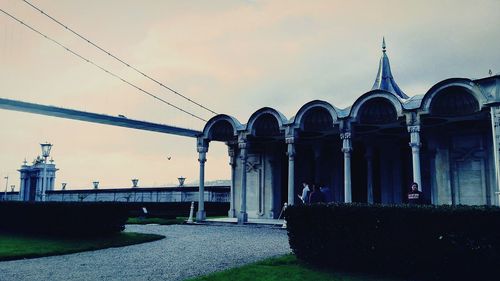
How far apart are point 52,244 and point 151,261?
15.2 feet

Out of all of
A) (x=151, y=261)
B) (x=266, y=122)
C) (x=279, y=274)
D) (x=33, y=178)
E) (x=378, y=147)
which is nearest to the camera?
(x=279, y=274)

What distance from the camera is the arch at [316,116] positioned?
1872cm

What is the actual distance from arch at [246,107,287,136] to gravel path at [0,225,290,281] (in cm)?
803

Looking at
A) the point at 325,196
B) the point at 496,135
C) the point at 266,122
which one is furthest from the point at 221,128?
the point at 496,135

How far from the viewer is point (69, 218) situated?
13766mm

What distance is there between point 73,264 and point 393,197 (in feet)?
54.3

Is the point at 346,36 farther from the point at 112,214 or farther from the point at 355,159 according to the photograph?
the point at 112,214

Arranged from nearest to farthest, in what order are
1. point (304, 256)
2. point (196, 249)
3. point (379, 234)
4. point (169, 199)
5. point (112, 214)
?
point (379, 234) → point (304, 256) → point (196, 249) → point (112, 214) → point (169, 199)

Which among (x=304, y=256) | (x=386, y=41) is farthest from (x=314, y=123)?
(x=386, y=41)

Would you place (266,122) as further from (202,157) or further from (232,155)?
(232,155)

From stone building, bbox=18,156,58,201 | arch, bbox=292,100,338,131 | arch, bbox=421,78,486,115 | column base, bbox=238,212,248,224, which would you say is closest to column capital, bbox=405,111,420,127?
arch, bbox=421,78,486,115

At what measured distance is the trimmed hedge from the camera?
21.4 feet

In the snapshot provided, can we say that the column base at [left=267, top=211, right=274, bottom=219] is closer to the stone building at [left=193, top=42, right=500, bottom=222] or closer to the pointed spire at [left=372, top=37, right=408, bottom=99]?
the stone building at [left=193, top=42, right=500, bottom=222]

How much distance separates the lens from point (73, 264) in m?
9.27
